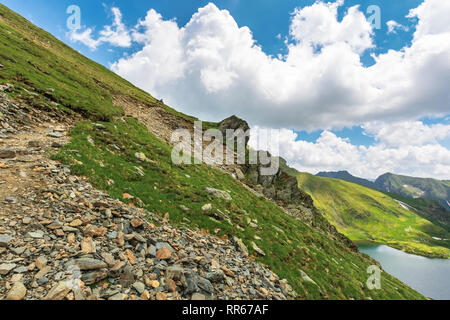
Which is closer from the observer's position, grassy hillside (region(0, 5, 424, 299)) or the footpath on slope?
the footpath on slope

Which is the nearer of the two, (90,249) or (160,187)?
(90,249)

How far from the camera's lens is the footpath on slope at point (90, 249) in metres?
6.28

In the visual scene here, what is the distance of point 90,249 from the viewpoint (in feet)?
24.9

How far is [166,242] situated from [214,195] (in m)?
11.3

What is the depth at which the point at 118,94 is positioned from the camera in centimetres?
4500

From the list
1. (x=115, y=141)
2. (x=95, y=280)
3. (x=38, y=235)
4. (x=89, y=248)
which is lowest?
(x=95, y=280)

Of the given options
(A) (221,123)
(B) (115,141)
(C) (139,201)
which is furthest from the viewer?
(A) (221,123)

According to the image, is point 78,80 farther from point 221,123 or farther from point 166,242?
point 166,242

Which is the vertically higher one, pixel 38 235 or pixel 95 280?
pixel 38 235

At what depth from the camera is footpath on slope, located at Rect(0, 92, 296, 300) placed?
6.28 m

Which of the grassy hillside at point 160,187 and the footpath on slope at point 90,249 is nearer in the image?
the footpath on slope at point 90,249

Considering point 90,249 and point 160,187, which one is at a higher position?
point 160,187
